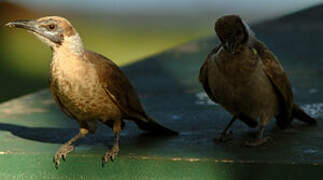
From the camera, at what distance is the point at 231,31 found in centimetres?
435

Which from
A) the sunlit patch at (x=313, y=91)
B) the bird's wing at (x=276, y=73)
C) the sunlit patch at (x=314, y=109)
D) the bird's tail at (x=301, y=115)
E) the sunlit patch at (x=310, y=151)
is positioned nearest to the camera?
the sunlit patch at (x=310, y=151)

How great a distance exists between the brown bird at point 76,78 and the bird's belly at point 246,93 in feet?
2.06

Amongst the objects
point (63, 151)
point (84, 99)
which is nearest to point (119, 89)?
point (84, 99)

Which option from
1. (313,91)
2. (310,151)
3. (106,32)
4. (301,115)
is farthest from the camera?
(106,32)

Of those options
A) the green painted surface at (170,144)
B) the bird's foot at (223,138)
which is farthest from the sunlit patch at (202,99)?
the bird's foot at (223,138)

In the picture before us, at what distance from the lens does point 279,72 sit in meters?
4.68

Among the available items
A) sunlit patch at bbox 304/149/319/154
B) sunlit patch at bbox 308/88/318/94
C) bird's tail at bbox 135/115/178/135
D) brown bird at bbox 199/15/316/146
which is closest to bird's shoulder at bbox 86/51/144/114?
bird's tail at bbox 135/115/178/135

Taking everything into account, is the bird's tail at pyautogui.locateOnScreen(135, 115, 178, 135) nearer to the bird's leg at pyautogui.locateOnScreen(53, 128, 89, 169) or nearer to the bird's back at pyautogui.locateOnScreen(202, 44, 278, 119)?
the bird's back at pyautogui.locateOnScreen(202, 44, 278, 119)

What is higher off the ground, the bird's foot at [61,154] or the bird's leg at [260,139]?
the bird's foot at [61,154]

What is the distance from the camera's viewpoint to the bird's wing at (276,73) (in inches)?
182

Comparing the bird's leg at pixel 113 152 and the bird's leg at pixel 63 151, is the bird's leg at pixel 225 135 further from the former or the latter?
the bird's leg at pixel 63 151

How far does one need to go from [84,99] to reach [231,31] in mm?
948

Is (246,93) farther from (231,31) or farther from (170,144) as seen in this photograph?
(170,144)

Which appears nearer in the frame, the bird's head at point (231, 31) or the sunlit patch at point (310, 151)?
the sunlit patch at point (310, 151)
